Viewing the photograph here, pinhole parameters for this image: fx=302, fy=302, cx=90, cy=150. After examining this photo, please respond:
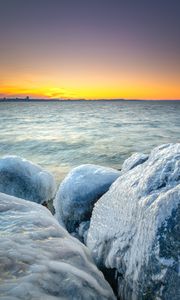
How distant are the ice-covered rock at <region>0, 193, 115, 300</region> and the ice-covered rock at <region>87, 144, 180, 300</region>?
204 mm

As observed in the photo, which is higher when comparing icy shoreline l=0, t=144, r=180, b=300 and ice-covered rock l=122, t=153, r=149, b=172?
ice-covered rock l=122, t=153, r=149, b=172

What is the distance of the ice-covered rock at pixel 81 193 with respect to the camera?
3746 mm

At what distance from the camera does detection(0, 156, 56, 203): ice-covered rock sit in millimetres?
5117

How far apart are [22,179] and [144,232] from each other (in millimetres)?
3339

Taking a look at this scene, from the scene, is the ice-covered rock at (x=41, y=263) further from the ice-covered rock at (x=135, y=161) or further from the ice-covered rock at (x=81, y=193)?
the ice-covered rock at (x=135, y=161)

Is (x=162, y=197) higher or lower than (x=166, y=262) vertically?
higher

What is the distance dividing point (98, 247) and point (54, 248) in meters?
0.62

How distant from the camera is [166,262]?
196 centimetres

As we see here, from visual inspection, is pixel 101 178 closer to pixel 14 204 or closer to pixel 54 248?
pixel 14 204

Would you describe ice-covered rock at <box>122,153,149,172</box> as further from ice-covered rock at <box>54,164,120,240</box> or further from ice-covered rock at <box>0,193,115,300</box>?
ice-covered rock at <box>0,193,115,300</box>

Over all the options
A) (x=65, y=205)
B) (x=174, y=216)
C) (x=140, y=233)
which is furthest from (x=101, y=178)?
(x=174, y=216)

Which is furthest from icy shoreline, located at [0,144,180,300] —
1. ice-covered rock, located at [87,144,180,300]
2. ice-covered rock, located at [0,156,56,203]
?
ice-covered rock, located at [0,156,56,203]

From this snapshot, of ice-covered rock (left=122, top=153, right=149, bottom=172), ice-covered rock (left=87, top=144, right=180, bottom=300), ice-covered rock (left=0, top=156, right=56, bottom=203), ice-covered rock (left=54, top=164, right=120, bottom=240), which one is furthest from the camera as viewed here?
ice-covered rock (left=0, top=156, right=56, bottom=203)

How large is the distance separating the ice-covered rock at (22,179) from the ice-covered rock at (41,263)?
227cm
